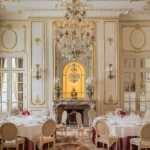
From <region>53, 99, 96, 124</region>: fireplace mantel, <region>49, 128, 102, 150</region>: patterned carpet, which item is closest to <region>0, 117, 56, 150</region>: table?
<region>49, 128, 102, 150</region>: patterned carpet

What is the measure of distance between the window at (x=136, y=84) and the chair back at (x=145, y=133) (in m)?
4.60

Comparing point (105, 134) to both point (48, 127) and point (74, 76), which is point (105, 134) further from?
point (74, 76)

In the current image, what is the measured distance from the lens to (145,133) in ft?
19.1

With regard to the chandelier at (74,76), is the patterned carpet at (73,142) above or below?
below

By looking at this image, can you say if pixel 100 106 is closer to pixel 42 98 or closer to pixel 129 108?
pixel 129 108

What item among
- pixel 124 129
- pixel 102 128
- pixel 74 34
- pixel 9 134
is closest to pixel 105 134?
pixel 102 128

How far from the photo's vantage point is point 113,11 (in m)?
9.90

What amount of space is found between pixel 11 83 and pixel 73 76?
7.63 ft

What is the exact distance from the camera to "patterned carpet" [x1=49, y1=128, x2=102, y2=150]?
22.9 feet

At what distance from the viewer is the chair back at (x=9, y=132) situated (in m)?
5.82

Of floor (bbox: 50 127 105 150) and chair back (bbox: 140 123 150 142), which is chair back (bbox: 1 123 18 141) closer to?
floor (bbox: 50 127 105 150)

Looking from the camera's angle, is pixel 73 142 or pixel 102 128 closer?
pixel 102 128

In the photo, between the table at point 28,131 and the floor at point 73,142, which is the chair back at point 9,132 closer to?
the table at point 28,131

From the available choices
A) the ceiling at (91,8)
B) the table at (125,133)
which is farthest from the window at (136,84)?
the table at (125,133)
